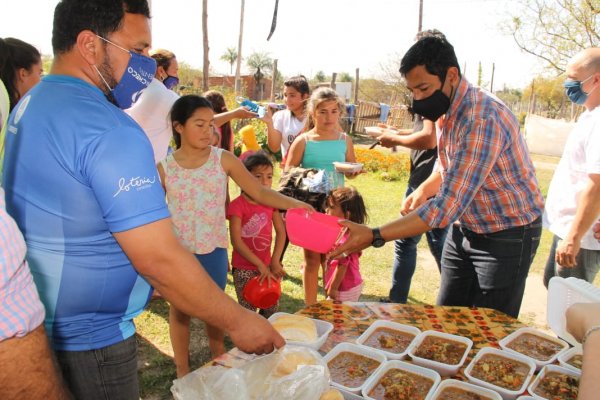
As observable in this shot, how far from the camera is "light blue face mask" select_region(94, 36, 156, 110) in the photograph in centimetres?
147

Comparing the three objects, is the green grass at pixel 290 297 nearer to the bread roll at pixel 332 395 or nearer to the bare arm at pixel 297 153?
the bare arm at pixel 297 153

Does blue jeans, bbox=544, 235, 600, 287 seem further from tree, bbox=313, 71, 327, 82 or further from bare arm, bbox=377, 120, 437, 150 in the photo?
tree, bbox=313, 71, 327, 82

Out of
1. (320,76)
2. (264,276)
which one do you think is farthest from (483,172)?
(320,76)

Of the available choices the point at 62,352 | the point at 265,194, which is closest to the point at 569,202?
the point at 265,194

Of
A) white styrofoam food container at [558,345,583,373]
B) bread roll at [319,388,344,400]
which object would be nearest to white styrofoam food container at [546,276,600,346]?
white styrofoam food container at [558,345,583,373]

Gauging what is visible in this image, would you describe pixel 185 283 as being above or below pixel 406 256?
above

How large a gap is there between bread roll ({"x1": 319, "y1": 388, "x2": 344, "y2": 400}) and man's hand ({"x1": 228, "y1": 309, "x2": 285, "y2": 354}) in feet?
0.70

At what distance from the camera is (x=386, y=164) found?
10391 mm

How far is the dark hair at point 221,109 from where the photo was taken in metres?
4.37

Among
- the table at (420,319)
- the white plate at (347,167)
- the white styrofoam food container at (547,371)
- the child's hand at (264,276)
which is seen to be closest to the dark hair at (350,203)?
the white plate at (347,167)

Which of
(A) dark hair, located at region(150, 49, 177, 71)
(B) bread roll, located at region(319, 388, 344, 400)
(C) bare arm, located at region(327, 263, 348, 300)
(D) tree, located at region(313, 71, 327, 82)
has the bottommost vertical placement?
(C) bare arm, located at region(327, 263, 348, 300)

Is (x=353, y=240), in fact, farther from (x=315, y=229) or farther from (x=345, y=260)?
(x=345, y=260)

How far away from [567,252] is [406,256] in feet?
4.19

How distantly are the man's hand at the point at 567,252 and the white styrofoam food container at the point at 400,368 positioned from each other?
5.34 ft
